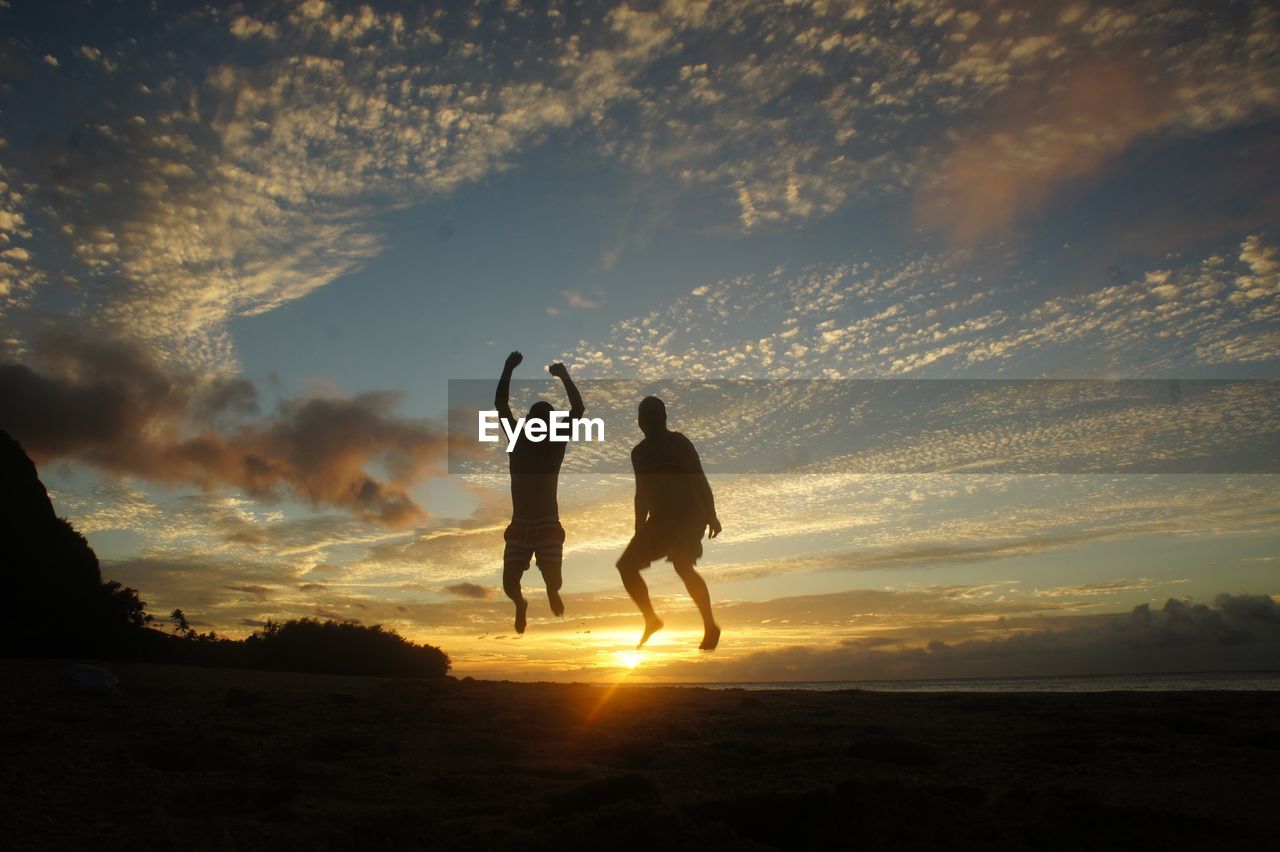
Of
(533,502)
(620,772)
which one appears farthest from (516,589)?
(620,772)

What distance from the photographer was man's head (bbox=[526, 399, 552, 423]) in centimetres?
912

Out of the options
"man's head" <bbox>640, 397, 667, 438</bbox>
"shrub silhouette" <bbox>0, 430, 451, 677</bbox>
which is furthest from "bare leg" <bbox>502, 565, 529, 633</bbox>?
"shrub silhouette" <bbox>0, 430, 451, 677</bbox>

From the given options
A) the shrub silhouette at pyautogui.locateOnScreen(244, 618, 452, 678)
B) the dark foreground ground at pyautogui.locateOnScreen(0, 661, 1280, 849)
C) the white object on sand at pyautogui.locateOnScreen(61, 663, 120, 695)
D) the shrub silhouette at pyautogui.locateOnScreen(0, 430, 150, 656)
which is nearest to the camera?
the dark foreground ground at pyautogui.locateOnScreen(0, 661, 1280, 849)

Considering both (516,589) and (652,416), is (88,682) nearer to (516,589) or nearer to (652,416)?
(516,589)

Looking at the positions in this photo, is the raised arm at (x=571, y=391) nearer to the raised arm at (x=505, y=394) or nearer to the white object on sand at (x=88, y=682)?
the raised arm at (x=505, y=394)

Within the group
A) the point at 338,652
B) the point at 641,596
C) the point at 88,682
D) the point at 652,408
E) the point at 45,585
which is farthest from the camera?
the point at 338,652

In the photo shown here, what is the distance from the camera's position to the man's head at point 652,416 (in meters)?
9.07

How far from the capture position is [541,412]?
9.18m

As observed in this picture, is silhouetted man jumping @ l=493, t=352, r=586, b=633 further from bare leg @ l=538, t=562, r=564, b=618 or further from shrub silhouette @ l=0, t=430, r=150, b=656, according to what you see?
shrub silhouette @ l=0, t=430, r=150, b=656

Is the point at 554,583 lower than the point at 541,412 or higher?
lower

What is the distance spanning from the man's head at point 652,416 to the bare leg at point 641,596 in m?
1.73

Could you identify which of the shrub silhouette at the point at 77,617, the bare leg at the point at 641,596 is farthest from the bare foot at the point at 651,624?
the shrub silhouette at the point at 77,617

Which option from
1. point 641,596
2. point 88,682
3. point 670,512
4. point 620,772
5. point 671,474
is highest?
point 671,474

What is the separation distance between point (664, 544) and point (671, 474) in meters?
0.84
